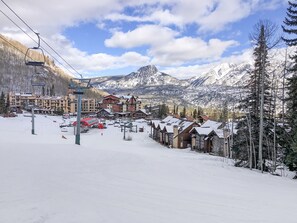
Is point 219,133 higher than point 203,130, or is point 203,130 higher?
point 203,130

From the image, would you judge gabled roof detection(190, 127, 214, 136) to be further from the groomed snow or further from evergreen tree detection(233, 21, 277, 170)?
the groomed snow

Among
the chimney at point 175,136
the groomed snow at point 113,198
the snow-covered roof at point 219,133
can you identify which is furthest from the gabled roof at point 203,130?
the groomed snow at point 113,198

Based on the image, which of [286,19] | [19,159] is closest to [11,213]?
[19,159]

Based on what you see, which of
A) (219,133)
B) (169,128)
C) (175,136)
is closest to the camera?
(219,133)

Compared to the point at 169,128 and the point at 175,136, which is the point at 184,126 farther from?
the point at 169,128

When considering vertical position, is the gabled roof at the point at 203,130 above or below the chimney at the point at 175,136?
above

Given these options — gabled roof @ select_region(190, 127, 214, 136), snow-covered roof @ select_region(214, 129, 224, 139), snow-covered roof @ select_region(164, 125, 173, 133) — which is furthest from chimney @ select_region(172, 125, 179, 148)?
snow-covered roof @ select_region(214, 129, 224, 139)

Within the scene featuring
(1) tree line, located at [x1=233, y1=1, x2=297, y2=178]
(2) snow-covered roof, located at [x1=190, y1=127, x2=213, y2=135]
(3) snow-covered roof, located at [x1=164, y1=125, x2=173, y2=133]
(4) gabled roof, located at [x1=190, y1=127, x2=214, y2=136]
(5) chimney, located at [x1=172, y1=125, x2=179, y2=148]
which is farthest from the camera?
(3) snow-covered roof, located at [x1=164, y1=125, x2=173, y2=133]

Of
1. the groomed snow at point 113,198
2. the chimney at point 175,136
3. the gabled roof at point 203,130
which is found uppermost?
the groomed snow at point 113,198

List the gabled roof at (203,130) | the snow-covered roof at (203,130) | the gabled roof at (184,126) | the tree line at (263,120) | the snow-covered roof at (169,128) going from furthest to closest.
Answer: the snow-covered roof at (169,128)
the gabled roof at (184,126)
the snow-covered roof at (203,130)
the gabled roof at (203,130)
the tree line at (263,120)

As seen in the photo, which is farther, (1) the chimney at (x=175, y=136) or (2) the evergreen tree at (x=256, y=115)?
(1) the chimney at (x=175, y=136)

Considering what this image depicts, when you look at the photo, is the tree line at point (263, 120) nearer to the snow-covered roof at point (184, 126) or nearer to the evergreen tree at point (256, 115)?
the evergreen tree at point (256, 115)

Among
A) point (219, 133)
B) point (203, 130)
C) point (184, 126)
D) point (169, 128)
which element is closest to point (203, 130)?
point (203, 130)

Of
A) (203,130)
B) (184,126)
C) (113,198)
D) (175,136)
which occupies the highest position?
(113,198)
